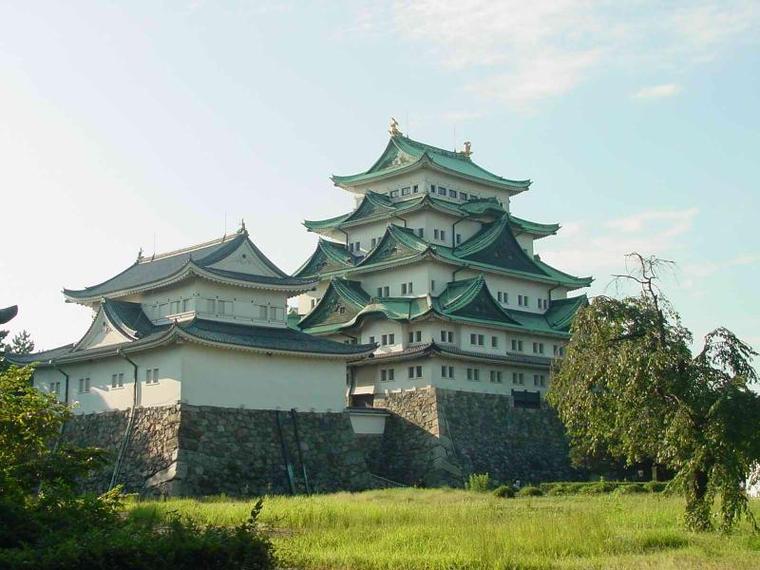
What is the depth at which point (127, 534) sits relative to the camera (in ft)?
48.4

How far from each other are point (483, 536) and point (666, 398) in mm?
5368

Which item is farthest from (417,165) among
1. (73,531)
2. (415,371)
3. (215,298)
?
(73,531)

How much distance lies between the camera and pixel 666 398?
2128 cm

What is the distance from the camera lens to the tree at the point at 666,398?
20.0 m

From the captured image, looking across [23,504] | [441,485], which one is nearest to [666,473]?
[441,485]

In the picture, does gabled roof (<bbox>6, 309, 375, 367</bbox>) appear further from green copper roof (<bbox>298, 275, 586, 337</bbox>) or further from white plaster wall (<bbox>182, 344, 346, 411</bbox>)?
green copper roof (<bbox>298, 275, 586, 337</bbox>)

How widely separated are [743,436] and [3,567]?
14.4m

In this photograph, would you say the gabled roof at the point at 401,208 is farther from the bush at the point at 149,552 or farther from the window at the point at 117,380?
the bush at the point at 149,552

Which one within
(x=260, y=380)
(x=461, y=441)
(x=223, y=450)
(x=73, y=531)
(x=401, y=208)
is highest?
(x=401, y=208)

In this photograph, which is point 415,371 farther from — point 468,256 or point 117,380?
point 117,380

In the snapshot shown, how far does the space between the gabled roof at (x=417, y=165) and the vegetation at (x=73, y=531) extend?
34.8 metres

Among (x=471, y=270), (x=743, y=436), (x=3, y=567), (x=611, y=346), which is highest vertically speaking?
(x=471, y=270)

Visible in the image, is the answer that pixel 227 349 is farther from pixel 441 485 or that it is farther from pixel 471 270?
pixel 471 270

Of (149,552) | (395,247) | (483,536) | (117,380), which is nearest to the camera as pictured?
(149,552)
